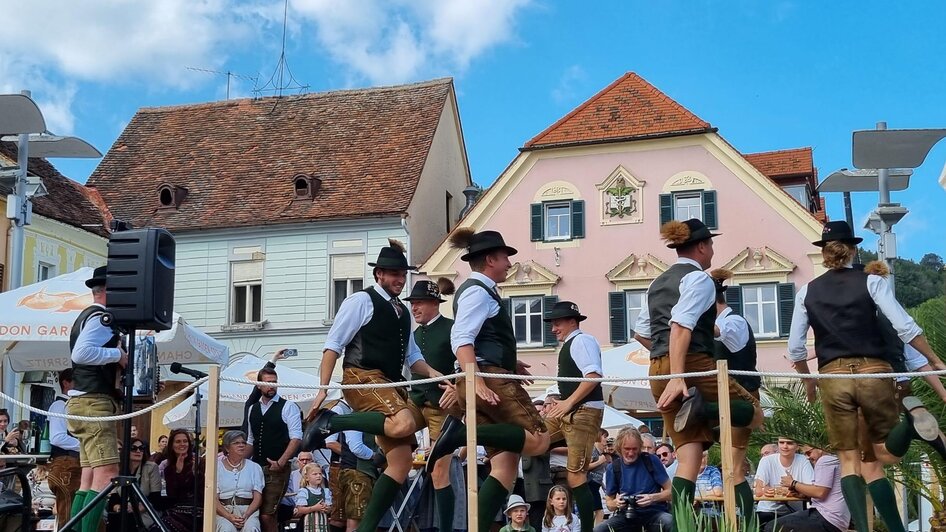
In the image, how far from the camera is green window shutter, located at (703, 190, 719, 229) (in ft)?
98.2

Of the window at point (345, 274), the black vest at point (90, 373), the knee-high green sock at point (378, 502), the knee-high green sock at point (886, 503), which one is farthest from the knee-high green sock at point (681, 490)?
the window at point (345, 274)

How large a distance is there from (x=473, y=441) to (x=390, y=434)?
30.7 inches

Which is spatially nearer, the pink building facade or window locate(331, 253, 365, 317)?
the pink building facade

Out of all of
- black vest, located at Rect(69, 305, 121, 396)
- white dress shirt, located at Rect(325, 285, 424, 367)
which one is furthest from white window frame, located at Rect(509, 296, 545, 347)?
white dress shirt, located at Rect(325, 285, 424, 367)

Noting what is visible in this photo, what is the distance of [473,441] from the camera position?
21.8 ft

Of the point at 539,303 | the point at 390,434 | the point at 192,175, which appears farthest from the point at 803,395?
the point at 192,175

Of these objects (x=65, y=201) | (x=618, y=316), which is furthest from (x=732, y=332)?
(x=65, y=201)

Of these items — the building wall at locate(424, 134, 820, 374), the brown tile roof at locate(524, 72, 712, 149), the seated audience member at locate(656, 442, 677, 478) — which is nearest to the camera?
the seated audience member at locate(656, 442, 677, 478)

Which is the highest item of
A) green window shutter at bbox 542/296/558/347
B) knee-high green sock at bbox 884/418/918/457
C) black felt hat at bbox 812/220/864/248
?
green window shutter at bbox 542/296/558/347

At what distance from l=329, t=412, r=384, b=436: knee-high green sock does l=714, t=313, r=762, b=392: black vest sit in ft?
8.50

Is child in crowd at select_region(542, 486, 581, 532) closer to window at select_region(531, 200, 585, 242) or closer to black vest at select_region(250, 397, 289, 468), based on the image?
black vest at select_region(250, 397, 289, 468)

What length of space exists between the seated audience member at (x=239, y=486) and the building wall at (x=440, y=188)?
68.4 ft

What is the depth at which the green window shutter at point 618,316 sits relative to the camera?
29766mm

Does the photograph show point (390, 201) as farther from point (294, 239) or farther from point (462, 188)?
point (462, 188)
